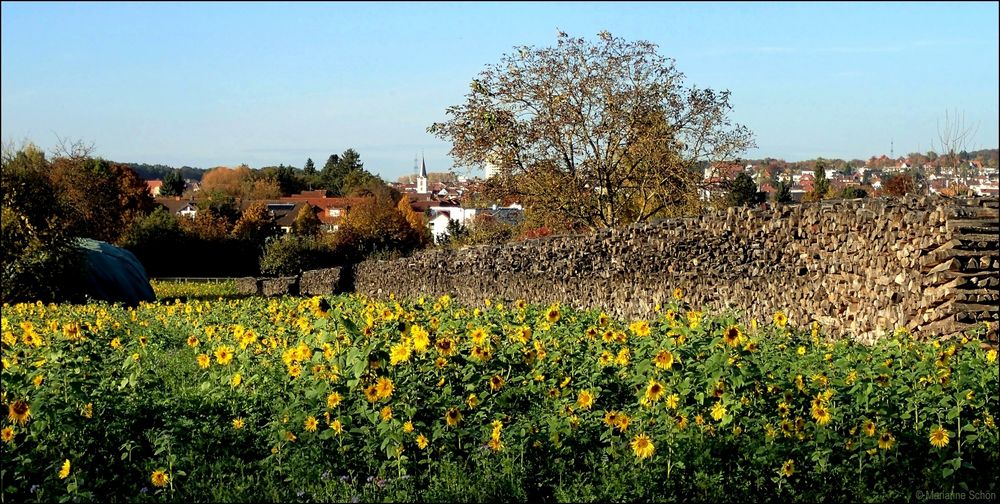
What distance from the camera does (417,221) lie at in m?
75.1

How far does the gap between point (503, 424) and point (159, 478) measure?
203 centimetres

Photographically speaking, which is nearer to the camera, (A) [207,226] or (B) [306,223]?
(A) [207,226]

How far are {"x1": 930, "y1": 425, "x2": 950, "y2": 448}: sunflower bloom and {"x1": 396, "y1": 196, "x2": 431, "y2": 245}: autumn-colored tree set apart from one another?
59.0 meters

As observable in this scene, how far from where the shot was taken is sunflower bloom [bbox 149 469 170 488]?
588 cm

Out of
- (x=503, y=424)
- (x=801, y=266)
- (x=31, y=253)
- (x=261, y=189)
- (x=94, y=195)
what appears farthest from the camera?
(x=261, y=189)

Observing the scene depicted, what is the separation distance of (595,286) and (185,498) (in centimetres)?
1266

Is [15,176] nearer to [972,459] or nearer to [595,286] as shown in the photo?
[595,286]

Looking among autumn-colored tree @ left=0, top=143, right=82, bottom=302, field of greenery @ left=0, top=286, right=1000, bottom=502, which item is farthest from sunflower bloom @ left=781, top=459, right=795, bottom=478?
autumn-colored tree @ left=0, top=143, right=82, bottom=302

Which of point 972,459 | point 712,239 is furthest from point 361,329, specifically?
point 712,239

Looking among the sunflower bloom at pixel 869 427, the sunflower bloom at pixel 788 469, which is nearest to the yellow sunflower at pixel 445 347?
the sunflower bloom at pixel 788 469

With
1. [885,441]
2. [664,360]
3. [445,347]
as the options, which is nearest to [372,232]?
[445,347]

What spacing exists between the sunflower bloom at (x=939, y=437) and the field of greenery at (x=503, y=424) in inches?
0.7

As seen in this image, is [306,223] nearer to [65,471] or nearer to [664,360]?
[65,471]

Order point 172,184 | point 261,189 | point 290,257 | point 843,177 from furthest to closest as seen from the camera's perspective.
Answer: point 172,184 → point 261,189 → point 290,257 → point 843,177
